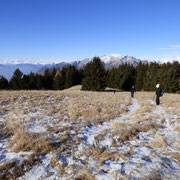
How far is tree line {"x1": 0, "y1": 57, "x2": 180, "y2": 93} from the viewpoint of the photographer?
3466 cm

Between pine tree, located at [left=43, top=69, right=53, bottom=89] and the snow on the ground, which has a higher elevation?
pine tree, located at [left=43, top=69, right=53, bottom=89]

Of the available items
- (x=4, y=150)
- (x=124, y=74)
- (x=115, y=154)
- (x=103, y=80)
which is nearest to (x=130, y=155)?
(x=115, y=154)

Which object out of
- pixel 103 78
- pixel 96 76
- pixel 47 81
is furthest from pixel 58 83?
pixel 103 78

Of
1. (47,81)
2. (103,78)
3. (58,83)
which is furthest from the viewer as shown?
(47,81)

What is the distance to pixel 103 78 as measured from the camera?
113ft

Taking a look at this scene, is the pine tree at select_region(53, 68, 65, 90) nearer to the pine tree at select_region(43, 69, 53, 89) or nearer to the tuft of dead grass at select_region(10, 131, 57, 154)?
the pine tree at select_region(43, 69, 53, 89)

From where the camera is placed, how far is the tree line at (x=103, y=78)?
34.7m

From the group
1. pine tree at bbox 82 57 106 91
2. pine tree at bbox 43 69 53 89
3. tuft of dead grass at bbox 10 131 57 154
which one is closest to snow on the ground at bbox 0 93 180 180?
tuft of dead grass at bbox 10 131 57 154

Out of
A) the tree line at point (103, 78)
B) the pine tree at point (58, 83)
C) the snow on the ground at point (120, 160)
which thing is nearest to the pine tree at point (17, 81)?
the tree line at point (103, 78)

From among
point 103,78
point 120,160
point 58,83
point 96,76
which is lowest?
point 120,160

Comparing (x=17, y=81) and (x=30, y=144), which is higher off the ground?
(x=17, y=81)

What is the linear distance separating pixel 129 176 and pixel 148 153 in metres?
1.51

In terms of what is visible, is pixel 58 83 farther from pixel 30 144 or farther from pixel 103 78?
pixel 30 144

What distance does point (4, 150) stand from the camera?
412cm
